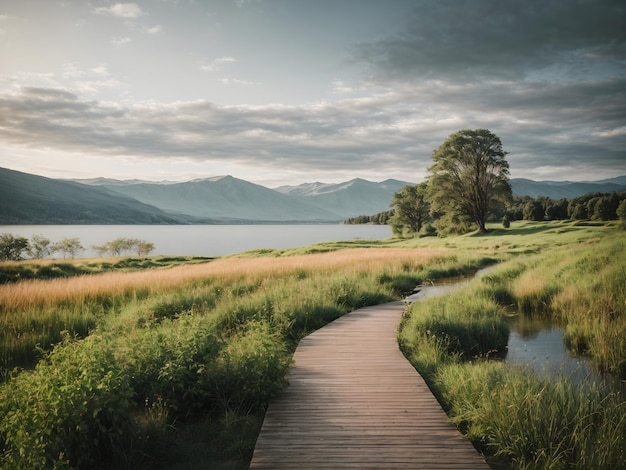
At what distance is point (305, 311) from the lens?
1277 cm

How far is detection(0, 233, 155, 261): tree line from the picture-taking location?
186ft

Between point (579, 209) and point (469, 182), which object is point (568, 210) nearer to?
point (579, 209)

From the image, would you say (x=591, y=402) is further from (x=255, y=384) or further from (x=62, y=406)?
(x=62, y=406)

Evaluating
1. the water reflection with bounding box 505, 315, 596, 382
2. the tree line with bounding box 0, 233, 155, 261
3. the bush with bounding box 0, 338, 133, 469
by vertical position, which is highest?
the bush with bounding box 0, 338, 133, 469

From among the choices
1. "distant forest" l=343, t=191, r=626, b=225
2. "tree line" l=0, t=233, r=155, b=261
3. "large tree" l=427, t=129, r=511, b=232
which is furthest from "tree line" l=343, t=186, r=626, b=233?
"tree line" l=0, t=233, r=155, b=261

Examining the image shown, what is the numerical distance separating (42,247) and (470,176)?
253 ft

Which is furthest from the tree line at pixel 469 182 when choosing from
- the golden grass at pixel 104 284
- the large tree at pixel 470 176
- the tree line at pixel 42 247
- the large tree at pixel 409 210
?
the tree line at pixel 42 247

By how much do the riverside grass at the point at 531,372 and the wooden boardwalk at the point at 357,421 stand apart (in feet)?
1.83

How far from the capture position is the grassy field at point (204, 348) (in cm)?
473

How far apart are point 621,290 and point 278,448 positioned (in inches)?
544

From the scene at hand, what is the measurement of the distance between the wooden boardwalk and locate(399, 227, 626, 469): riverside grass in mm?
557

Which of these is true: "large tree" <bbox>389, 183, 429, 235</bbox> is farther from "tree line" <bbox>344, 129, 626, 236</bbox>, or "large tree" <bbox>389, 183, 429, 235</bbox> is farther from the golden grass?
the golden grass

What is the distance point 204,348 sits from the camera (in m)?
7.17

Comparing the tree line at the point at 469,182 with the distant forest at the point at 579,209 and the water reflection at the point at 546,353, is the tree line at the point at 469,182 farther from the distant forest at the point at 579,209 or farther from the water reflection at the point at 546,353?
the water reflection at the point at 546,353
